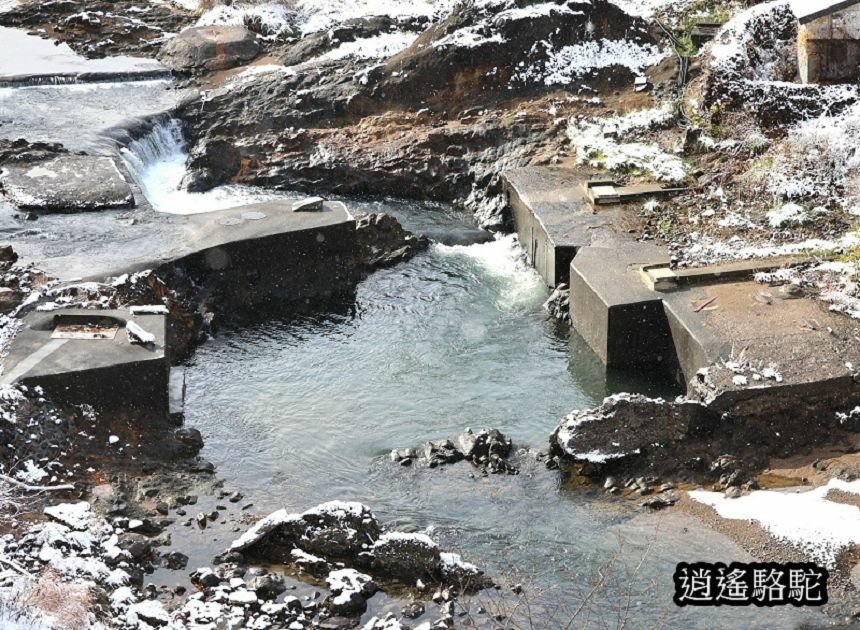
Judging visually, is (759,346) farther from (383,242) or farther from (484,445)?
(383,242)

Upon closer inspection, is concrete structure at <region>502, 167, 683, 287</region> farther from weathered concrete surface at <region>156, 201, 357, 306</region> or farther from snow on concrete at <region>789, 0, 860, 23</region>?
snow on concrete at <region>789, 0, 860, 23</region>

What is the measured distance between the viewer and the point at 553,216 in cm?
1544

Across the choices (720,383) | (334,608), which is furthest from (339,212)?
(334,608)

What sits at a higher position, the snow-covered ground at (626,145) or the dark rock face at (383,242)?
the snow-covered ground at (626,145)

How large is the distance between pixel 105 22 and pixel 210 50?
3.76 meters

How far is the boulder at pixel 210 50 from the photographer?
2222cm

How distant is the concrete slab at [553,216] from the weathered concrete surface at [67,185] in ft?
18.7

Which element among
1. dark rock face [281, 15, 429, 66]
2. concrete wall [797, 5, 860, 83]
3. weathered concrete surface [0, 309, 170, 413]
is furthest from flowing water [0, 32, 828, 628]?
concrete wall [797, 5, 860, 83]

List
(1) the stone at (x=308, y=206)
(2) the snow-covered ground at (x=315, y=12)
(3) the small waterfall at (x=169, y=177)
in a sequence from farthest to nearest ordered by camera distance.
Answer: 1. (2) the snow-covered ground at (x=315, y=12)
2. (3) the small waterfall at (x=169, y=177)
3. (1) the stone at (x=308, y=206)

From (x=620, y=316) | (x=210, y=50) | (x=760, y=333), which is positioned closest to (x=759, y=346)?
(x=760, y=333)

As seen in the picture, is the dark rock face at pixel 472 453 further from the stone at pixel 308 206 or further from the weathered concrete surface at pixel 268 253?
the stone at pixel 308 206

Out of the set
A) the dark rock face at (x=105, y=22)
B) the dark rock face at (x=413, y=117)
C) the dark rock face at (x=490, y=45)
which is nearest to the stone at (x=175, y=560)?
the dark rock face at (x=413, y=117)

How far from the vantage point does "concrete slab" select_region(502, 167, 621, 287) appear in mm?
14703

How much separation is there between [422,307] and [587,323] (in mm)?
2319
